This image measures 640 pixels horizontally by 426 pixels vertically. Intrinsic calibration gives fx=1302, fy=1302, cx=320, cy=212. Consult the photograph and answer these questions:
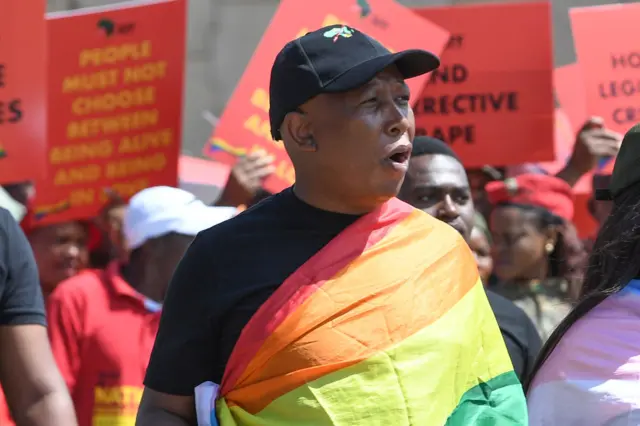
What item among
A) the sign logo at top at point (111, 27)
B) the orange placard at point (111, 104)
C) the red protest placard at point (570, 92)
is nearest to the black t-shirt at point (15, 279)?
the orange placard at point (111, 104)

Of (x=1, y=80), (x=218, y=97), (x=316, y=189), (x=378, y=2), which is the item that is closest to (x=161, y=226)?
(x=1, y=80)

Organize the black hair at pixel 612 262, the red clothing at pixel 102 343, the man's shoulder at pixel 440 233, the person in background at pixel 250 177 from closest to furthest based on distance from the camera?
the man's shoulder at pixel 440 233, the black hair at pixel 612 262, the red clothing at pixel 102 343, the person in background at pixel 250 177

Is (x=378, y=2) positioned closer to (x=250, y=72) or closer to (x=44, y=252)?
(x=250, y=72)

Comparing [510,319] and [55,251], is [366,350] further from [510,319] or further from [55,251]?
[55,251]

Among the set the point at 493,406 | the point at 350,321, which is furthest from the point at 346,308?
the point at 493,406

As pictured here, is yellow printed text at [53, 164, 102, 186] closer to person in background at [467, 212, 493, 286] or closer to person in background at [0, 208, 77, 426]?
person in background at [467, 212, 493, 286]

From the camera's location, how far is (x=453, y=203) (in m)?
4.04

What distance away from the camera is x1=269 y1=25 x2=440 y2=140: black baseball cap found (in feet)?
8.89

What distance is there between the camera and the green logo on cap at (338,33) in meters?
2.81

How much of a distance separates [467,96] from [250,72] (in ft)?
3.41

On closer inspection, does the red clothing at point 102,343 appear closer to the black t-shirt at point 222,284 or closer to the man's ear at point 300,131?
the black t-shirt at point 222,284

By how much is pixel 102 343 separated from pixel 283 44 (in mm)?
1707

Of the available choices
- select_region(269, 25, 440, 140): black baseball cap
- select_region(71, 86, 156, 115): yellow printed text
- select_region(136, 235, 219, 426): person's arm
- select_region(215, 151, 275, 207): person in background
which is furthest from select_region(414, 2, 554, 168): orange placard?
select_region(136, 235, 219, 426): person's arm

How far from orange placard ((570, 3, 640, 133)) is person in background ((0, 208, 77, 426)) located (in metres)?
3.59
